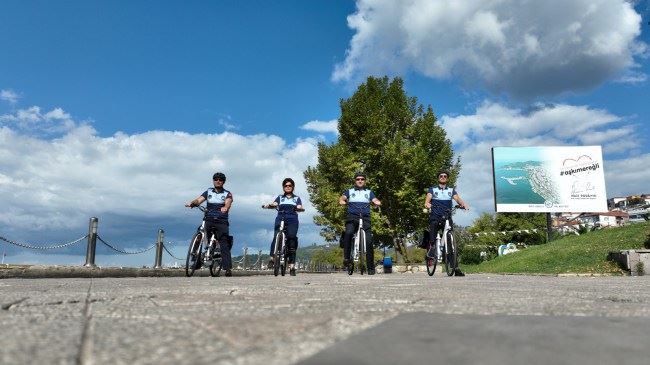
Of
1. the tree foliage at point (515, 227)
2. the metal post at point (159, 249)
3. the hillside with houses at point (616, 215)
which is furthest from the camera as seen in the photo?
the hillside with houses at point (616, 215)

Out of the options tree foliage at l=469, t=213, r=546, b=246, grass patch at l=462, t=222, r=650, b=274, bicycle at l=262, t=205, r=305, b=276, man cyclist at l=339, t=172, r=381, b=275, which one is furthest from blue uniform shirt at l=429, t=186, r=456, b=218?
tree foliage at l=469, t=213, r=546, b=246

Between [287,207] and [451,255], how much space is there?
3.17m

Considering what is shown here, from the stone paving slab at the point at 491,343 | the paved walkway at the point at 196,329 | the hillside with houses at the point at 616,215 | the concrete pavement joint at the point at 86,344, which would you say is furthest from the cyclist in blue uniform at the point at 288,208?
the hillside with houses at the point at 616,215

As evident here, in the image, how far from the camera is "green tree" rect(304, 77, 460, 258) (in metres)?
27.6

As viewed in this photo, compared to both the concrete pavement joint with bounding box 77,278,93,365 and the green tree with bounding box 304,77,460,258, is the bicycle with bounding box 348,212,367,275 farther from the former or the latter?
the green tree with bounding box 304,77,460,258

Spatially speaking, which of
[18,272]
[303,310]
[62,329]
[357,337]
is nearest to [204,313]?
[303,310]

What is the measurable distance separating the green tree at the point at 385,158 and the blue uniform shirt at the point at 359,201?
1655 centimetres

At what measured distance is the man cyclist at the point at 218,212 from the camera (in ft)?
31.2

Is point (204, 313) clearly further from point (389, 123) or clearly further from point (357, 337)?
point (389, 123)

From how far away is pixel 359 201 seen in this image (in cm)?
1041

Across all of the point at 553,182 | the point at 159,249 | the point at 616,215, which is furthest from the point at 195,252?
the point at 616,215

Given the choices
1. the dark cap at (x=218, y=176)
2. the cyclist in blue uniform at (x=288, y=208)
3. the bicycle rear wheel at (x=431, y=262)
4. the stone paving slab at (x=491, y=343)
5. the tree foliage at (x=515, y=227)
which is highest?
the tree foliage at (x=515, y=227)

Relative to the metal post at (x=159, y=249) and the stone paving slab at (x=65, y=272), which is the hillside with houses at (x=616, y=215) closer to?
the metal post at (x=159, y=249)

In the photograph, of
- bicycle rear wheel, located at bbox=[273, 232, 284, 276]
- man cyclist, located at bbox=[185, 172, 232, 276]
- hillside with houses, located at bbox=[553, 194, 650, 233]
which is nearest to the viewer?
man cyclist, located at bbox=[185, 172, 232, 276]
